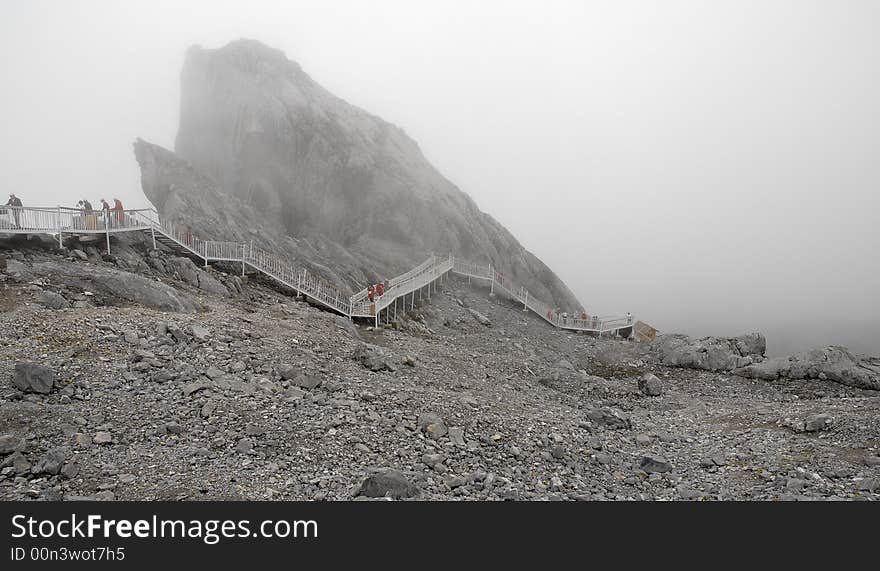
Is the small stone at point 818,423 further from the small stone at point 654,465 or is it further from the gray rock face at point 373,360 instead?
the gray rock face at point 373,360

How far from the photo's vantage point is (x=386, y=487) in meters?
10.4

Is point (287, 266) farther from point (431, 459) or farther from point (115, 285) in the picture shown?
point (431, 459)

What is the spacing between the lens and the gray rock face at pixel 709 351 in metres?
29.7

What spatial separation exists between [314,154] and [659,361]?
35.7 meters

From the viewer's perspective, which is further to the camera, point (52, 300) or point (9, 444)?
point (52, 300)

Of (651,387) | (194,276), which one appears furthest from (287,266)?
(651,387)

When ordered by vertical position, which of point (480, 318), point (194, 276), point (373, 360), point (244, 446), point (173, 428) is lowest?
→ point (244, 446)

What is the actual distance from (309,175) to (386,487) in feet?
138

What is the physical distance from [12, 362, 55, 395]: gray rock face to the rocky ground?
0.13 feet

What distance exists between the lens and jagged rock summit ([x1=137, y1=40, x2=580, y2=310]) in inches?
1811

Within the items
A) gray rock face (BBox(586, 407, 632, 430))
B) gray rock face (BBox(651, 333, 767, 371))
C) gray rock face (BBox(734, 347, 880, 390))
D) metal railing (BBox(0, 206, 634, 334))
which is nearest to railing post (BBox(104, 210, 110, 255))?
metal railing (BBox(0, 206, 634, 334))

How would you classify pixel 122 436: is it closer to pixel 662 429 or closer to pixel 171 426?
pixel 171 426

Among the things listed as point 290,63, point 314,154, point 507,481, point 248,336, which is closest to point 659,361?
point 507,481

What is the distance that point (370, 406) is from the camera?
14852 millimetres
